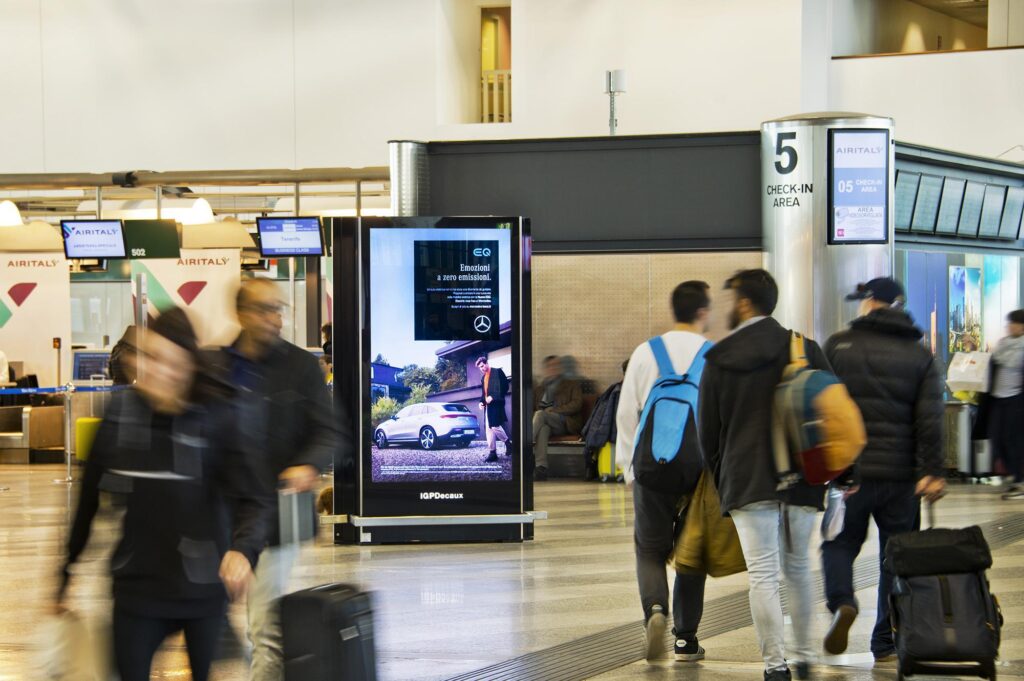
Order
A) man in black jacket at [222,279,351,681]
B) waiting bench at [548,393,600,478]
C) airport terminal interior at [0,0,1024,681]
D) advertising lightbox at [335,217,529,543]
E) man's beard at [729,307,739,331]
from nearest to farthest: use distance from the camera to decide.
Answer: airport terminal interior at [0,0,1024,681] → man in black jacket at [222,279,351,681] → man's beard at [729,307,739,331] → advertising lightbox at [335,217,529,543] → waiting bench at [548,393,600,478]

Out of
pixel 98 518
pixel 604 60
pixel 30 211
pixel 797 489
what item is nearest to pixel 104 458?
pixel 98 518

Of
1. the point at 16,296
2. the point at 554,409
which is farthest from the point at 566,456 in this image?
the point at 16,296

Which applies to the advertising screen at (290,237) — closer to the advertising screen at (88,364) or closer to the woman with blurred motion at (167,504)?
the advertising screen at (88,364)

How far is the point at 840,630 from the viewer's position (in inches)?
213

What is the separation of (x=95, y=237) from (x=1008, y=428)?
11.5 m

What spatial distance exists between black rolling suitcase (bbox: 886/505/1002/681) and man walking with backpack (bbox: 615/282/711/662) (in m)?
0.96

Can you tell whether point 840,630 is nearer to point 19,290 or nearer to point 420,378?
point 420,378

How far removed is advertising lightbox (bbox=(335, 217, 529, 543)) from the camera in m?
8.88

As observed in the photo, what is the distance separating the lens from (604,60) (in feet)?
57.7

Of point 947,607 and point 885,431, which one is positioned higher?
point 885,431

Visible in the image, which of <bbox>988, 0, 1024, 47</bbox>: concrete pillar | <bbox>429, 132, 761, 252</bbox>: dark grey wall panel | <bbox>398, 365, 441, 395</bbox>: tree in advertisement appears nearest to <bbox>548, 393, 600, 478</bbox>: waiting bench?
<bbox>429, 132, 761, 252</bbox>: dark grey wall panel

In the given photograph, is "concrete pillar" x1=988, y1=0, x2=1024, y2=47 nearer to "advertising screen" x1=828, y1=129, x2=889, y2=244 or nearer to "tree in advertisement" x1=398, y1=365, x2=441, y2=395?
"advertising screen" x1=828, y1=129, x2=889, y2=244

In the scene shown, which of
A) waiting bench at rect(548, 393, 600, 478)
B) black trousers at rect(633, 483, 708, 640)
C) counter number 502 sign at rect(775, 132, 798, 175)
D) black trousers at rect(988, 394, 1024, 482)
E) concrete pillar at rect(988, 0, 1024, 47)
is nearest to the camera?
black trousers at rect(633, 483, 708, 640)

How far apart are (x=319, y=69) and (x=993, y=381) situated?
33.9ft
